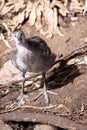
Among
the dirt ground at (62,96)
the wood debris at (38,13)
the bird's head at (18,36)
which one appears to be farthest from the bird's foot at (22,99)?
the wood debris at (38,13)

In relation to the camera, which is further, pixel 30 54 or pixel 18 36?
pixel 30 54

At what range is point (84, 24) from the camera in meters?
8.20

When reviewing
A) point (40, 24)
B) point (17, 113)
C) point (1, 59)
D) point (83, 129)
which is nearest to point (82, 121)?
point (83, 129)

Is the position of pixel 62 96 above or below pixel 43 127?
above

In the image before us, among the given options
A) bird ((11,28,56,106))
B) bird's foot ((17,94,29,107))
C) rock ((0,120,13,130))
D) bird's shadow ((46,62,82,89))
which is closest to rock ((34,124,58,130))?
rock ((0,120,13,130))

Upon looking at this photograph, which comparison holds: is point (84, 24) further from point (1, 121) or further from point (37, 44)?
point (1, 121)

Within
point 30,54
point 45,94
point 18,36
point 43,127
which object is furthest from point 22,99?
point 18,36

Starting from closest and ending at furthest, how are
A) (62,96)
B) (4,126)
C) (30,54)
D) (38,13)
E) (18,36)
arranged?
(18,36), (30,54), (4,126), (62,96), (38,13)

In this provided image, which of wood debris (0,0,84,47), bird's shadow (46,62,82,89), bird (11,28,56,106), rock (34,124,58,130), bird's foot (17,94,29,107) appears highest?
wood debris (0,0,84,47)

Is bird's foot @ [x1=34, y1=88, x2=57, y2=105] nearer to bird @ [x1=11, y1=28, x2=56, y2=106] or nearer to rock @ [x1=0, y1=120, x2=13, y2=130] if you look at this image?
bird @ [x1=11, y1=28, x2=56, y2=106]

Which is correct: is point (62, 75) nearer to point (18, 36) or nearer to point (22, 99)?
point (22, 99)

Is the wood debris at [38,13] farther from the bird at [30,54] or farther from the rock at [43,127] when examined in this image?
the rock at [43,127]

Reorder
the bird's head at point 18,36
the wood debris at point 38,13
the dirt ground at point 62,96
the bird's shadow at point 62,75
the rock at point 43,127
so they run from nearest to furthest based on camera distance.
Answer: the bird's head at point 18,36, the rock at point 43,127, the dirt ground at point 62,96, the bird's shadow at point 62,75, the wood debris at point 38,13

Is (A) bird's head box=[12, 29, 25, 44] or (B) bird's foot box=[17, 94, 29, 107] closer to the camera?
(A) bird's head box=[12, 29, 25, 44]
